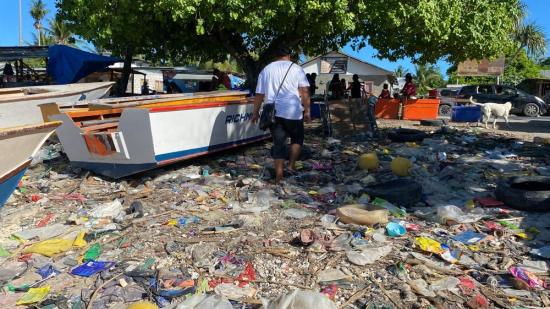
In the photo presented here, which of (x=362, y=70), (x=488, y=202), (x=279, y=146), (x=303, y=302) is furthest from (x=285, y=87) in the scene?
(x=362, y=70)

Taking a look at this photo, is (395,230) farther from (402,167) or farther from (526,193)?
(402,167)

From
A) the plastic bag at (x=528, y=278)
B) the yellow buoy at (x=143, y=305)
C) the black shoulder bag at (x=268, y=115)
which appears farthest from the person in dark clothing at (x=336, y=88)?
the yellow buoy at (x=143, y=305)

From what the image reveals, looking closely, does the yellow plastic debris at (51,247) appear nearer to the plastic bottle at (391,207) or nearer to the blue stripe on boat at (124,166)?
the blue stripe on boat at (124,166)

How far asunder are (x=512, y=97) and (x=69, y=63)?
1838 centimetres

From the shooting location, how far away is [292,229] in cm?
431

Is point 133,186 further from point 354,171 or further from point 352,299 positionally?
point 352,299

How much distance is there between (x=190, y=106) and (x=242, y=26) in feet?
13.1

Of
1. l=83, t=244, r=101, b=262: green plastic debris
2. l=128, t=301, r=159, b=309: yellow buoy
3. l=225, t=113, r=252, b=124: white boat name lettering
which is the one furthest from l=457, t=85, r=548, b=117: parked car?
l=128, t=301, r=159, b=309: yellow buoy

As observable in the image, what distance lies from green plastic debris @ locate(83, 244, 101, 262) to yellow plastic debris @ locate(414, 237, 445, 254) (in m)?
2.66

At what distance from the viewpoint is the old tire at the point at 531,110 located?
21.2 metres

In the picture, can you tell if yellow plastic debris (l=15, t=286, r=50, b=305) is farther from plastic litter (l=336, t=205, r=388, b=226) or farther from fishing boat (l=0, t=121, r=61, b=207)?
plastic litter (l=336, t=205, r=388, b=226)

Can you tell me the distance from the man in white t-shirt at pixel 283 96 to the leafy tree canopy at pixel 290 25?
4.02 m

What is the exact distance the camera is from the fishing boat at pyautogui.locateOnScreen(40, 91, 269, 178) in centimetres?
602

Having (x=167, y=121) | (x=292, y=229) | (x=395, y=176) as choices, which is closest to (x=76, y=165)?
(x=167, y=121)
